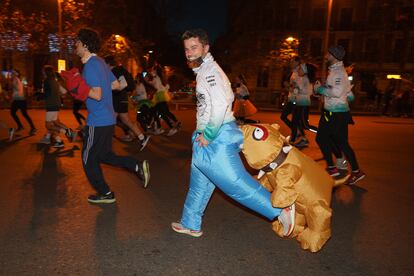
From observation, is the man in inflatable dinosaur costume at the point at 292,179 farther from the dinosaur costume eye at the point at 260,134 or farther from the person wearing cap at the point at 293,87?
the person wearing cap at the point at 293,87

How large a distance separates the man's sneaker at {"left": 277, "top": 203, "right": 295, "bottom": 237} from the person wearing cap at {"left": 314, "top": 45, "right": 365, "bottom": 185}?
2.69 metres

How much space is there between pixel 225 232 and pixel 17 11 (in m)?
21.1

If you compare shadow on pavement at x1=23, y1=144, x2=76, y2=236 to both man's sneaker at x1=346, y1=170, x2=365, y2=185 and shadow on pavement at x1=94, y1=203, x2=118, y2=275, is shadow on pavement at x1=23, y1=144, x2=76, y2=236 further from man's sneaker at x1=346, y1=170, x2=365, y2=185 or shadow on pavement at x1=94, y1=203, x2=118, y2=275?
man's sneaker at x1=346, y1=170, x2=365, y2=185

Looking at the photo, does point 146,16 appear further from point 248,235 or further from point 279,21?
point 248,235

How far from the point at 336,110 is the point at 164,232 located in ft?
10.7

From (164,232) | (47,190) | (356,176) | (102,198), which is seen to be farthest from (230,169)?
(356,176)

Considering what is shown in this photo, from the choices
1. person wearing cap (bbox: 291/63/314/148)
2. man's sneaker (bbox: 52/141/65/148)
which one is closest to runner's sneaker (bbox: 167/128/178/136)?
man's sneaker (bbox: 52/141/65/148)

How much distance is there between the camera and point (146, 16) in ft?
144

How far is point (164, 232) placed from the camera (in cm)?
392

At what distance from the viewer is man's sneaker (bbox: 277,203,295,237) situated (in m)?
3.50

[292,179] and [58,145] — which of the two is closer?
[292,179]

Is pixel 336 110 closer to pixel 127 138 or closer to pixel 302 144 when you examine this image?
pixel 302 144

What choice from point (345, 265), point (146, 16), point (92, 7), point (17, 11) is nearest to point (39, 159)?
point (345, 265)

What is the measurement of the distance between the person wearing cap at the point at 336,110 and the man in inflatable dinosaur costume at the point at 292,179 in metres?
2.47
